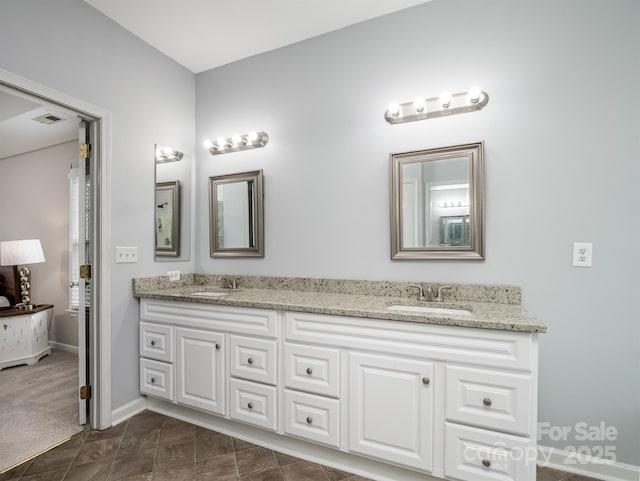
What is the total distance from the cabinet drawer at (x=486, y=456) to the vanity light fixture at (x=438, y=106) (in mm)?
1724

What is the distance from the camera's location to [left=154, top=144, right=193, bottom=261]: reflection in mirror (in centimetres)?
258

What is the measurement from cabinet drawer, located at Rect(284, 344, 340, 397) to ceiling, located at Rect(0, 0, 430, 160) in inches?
81.6

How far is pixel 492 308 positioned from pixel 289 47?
2.34 metres

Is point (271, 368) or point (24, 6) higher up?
point (24, 6)

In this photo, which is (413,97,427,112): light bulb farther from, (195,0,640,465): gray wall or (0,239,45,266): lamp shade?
(0,239,45,266): lamp shade

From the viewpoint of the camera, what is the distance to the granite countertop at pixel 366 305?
1434 mm

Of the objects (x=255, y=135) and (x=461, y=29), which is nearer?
(x=461, y=29)

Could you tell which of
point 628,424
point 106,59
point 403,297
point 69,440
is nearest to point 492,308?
point 403,297

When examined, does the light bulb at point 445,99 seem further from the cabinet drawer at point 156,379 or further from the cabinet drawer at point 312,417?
the cabinet drawer at point 156,379

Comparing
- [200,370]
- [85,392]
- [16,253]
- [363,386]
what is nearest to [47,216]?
[16,253]

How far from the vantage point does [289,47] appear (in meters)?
2.53

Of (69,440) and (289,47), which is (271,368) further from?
(289,47)

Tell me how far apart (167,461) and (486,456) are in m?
1.67

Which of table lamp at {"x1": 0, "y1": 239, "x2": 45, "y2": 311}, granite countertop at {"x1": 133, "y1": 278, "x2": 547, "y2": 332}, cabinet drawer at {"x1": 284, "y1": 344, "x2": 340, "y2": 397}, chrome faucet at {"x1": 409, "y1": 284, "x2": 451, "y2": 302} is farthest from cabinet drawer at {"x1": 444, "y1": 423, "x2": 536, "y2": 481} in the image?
table lamp at {"x1": 0, "y1": 239, "x2": 45, "y2": 311}
